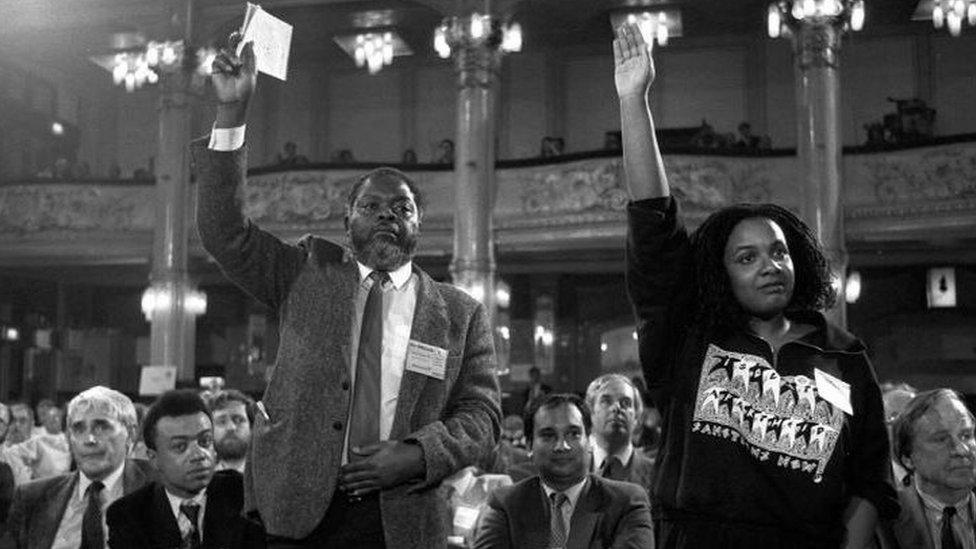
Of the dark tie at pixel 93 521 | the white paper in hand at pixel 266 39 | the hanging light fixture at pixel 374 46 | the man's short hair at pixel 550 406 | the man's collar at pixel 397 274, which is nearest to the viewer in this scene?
the white paper in hand at pixel 266 39

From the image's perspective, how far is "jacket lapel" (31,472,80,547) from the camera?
3.66 meters

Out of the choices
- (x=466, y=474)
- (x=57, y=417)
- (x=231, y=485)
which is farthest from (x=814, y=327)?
(x=57, y=417)

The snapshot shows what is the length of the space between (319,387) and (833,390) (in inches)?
40.3

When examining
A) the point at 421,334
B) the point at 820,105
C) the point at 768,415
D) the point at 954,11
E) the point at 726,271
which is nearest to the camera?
the point at 768,415

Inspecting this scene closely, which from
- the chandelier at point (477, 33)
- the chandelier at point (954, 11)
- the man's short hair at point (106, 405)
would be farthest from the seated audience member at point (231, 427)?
the chandelier at point (954, 11)

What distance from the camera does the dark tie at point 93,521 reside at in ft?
11.4

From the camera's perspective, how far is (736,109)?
15.4m

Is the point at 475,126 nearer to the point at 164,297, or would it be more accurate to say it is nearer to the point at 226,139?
the point at 164,297

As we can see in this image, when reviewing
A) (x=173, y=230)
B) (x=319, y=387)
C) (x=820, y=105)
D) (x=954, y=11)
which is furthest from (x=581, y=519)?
(x=173, y=230)

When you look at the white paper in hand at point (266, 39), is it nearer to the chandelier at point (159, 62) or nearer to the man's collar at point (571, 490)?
the man's collar at point (571, 490)

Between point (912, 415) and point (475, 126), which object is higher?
point (475, 126)

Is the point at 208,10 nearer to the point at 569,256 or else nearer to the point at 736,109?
the point at 569,256

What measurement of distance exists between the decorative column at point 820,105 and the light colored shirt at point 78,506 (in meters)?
9.15

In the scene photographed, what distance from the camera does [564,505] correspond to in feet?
12.8
